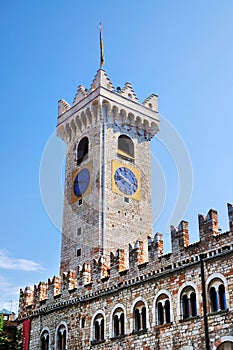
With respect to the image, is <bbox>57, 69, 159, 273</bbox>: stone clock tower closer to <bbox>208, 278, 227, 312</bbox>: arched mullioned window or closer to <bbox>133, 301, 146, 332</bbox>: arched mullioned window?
<bbox>133, 301, 146, 332</bbox>: arched mullioned window

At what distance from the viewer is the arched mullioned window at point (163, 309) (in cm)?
2194

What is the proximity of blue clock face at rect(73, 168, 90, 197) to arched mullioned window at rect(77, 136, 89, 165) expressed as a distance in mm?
1194

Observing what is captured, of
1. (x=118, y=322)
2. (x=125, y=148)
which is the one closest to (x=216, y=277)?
(x=118, y=322)

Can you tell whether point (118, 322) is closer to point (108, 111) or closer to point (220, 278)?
point (220, 278)

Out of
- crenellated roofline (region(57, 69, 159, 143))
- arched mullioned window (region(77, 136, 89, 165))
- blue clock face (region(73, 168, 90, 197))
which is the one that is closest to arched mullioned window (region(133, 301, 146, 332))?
blue clock face (region(73, 168, 90, 197))

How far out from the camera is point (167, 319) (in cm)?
2189

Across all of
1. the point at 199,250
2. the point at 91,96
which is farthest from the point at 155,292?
the point at 91,96

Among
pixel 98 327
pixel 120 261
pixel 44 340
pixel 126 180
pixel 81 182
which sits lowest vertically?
pixel 98 327

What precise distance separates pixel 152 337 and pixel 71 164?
2234 centimetres

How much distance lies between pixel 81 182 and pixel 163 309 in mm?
19446

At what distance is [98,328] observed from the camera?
2528 cm

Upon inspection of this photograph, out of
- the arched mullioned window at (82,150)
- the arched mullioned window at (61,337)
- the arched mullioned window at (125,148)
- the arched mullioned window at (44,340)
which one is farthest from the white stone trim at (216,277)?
the arched mullioned window at (82,150)

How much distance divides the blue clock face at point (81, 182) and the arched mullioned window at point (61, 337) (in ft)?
45.7

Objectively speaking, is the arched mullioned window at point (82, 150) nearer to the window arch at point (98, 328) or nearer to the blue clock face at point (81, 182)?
the blue clock face at point (81, 182)
